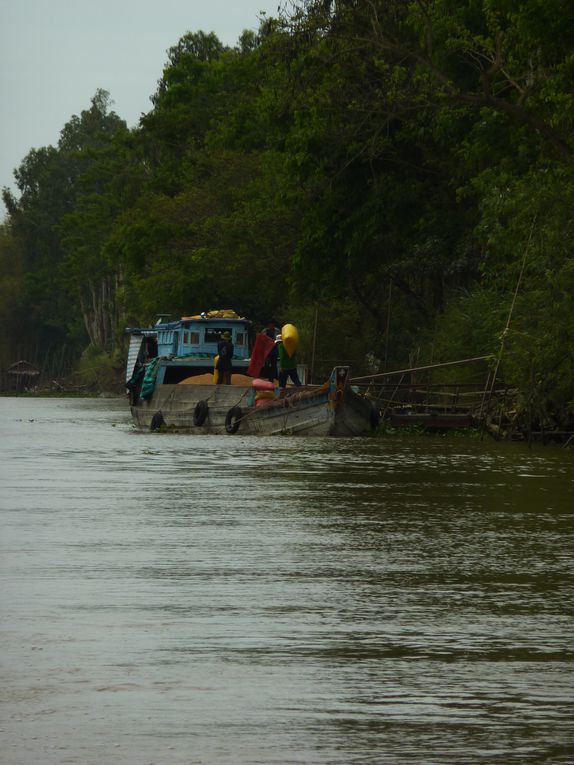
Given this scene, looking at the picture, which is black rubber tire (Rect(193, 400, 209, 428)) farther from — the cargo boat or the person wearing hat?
the person wearing hat

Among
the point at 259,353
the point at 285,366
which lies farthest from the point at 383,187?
the point at 285,366

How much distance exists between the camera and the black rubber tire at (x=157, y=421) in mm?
37094

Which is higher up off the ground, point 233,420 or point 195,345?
point 195,345

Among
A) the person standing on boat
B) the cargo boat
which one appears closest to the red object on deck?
the cargo boat

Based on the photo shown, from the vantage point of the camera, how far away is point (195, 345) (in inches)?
1630

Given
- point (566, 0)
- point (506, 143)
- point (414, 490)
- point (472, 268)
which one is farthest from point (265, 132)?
point (414, 490)

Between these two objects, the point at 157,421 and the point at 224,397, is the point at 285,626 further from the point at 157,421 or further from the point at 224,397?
the point at 157,421

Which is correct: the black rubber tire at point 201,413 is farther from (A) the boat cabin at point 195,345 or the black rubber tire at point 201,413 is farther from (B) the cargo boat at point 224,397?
(A) the boat cabin at point 195,345

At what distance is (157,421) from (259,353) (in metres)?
3.13

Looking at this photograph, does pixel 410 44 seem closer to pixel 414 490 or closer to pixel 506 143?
pixel 506 143

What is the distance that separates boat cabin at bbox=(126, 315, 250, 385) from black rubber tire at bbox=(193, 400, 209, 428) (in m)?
4.01

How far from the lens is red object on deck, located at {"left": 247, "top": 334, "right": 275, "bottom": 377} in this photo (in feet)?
119

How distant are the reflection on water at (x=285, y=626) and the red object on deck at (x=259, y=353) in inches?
744

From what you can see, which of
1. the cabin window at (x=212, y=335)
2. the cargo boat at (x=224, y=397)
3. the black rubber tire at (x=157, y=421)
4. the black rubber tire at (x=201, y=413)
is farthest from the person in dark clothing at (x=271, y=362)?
the cabin window at (x=212, y=335)
